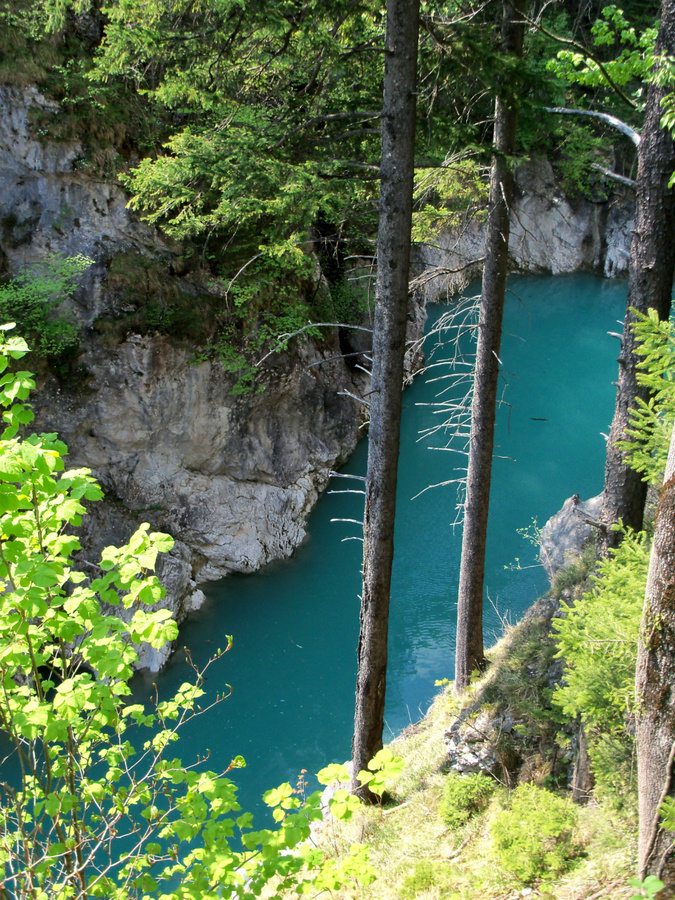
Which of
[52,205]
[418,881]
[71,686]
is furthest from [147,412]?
[71,686]

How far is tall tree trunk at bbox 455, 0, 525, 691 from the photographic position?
5.07 m

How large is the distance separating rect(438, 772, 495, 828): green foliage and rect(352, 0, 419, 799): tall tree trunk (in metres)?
0.82

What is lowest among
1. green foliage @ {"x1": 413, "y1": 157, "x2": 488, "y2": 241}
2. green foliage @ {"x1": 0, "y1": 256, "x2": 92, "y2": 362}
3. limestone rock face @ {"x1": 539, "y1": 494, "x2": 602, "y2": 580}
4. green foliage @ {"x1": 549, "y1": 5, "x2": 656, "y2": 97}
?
limestone rock face @ {"x1": 539, "y1": 494, "x2": 602, "y2": 580}

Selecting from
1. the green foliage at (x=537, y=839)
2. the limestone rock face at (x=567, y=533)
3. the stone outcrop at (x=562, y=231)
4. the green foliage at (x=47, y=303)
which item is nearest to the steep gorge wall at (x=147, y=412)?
the green foliage at (x=47, y=303)

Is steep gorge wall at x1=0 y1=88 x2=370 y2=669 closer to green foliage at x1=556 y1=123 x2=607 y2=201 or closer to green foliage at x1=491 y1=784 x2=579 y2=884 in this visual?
green foliage at x1=491 y1=784 x2=579 y2=884

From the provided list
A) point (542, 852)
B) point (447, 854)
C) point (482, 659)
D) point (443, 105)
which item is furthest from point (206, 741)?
point (443, 105)

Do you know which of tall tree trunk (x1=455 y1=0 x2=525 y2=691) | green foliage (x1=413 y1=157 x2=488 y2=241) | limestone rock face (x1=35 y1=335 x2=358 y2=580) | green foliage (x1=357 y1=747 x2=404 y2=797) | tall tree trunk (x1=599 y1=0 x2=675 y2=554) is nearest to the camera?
green foliage (x1=357 y1=747 x2=404 y2=797)

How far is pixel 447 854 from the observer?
425 centimetres

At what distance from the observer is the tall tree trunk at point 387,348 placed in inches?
159

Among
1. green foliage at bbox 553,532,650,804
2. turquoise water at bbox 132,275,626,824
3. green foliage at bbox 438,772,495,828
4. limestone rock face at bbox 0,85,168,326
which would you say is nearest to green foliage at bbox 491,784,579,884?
green foliage at bbox 553,532,650,804

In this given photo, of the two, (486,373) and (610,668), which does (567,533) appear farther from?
(610,668)

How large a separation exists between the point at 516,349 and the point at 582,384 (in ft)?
7.96

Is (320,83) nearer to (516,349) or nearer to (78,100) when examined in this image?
(78,100)

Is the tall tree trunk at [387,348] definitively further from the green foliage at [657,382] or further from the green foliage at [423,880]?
the green foliage at [657,382]
